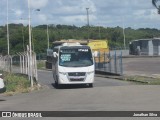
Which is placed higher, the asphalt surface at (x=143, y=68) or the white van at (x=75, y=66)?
the white van at (x=75, y=66)

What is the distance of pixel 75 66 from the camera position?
101ft

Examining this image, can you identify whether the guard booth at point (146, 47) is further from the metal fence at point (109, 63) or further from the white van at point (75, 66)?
the white van at point (75, 66)

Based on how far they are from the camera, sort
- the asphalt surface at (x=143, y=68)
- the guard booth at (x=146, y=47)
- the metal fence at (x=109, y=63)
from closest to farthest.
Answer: the metal fence at (x=109, y=63), the asphalt surface at (x=143, y=68), the guard booth at (x=146, y=47)

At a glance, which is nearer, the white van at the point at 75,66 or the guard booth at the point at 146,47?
the white van at the point at 75,66

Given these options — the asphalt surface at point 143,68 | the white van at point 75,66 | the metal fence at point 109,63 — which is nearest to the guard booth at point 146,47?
the asphalt surface at point 143,68

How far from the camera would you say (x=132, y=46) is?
105m

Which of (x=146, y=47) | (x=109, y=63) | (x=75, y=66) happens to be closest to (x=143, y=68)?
(x=109, y=63)

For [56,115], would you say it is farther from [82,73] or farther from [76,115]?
[82,73]

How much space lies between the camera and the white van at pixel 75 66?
1216 inches

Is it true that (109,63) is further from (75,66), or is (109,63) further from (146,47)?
(146,47)

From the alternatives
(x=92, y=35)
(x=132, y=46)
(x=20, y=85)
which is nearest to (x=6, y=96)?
(x=20, y=85)

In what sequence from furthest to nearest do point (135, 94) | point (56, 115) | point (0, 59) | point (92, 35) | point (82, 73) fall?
1. point (92, 35)
2. point (0, 59)
3. point (82, 73)
4. point (135, 94)
5. point (56, 115)

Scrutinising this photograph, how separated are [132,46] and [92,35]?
41902 mm

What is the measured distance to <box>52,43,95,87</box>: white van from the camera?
30875mm
